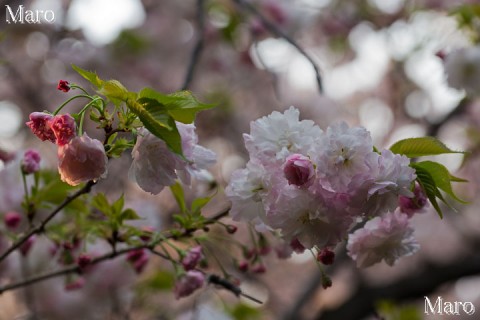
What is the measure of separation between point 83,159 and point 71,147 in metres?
0.02

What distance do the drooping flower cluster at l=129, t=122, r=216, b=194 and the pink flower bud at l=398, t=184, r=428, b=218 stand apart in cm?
31

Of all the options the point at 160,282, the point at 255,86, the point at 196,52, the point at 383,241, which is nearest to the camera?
the point at 383,241

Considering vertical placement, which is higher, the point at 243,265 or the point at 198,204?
the point at 198,204

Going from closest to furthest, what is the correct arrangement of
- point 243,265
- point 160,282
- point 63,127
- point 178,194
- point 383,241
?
point 63,127 → point 383,241 → point 178,194 → point 243,265 → point 160,282

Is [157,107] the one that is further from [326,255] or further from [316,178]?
[326,255]

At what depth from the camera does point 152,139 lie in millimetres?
703

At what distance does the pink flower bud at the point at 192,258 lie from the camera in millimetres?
932

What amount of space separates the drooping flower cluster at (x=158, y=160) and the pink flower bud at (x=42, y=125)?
100mm

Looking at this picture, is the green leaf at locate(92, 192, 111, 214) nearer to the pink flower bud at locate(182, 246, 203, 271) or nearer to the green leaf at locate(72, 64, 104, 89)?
the pink flower bud at locate(182, 246, 203, 271)

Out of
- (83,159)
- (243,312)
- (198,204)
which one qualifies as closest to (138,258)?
(198,204)

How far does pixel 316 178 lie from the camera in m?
0.75

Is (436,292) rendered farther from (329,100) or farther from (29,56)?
(29,56)

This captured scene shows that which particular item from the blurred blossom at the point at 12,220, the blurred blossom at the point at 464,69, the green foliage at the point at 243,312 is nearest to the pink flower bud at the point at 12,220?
the blurred blossom at the point at 12,220

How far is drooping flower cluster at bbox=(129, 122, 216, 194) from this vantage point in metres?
0.71
